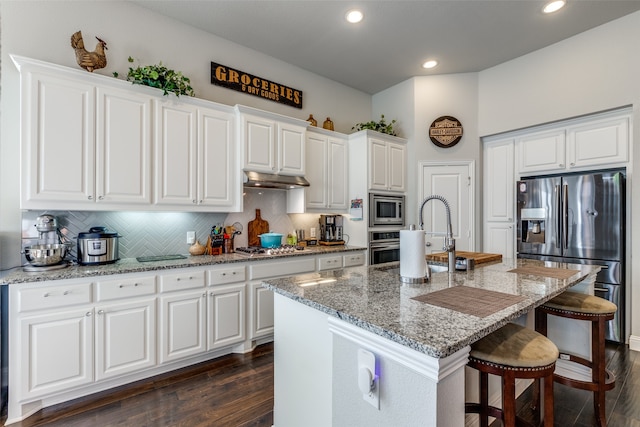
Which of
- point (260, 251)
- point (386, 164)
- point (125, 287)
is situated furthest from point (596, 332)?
point (125, 287)

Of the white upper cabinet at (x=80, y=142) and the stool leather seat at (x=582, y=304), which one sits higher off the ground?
the white upper cabinet at (x=80, y=142)

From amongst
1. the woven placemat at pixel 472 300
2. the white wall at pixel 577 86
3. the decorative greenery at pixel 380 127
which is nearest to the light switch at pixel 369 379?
the woven placemat at pixel 472 300

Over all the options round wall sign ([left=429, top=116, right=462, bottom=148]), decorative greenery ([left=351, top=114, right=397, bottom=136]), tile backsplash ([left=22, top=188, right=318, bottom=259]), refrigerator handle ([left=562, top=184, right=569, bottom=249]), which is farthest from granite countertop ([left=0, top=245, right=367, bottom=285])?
refrigerator handle ([left=562, top=184, right=569, bottom=249])

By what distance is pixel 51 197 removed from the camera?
219 centimetres

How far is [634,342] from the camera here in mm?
2926

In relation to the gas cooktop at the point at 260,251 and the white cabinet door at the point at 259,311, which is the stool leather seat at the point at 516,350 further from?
the gas cooktop at the point at 260,251

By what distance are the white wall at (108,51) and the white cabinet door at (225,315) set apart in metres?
1.53

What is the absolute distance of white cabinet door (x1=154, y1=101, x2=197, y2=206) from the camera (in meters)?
2.67

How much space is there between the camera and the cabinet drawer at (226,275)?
8.78 ft

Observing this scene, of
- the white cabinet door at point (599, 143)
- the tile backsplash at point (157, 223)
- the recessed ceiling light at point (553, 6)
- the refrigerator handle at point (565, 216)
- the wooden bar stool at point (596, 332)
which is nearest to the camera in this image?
the wooden bar stool at point (596, 332)

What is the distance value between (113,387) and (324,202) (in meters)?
2.76

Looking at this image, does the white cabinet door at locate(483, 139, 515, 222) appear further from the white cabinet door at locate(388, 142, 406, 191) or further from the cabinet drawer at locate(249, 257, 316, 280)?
the cabinet drawer at locate(249, 257, 316, 280)

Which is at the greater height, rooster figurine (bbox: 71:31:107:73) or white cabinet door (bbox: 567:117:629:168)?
rooster figurine (bbox: 71:31:107:73)

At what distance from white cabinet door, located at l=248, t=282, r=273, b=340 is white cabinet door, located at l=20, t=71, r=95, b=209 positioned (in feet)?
5.15
